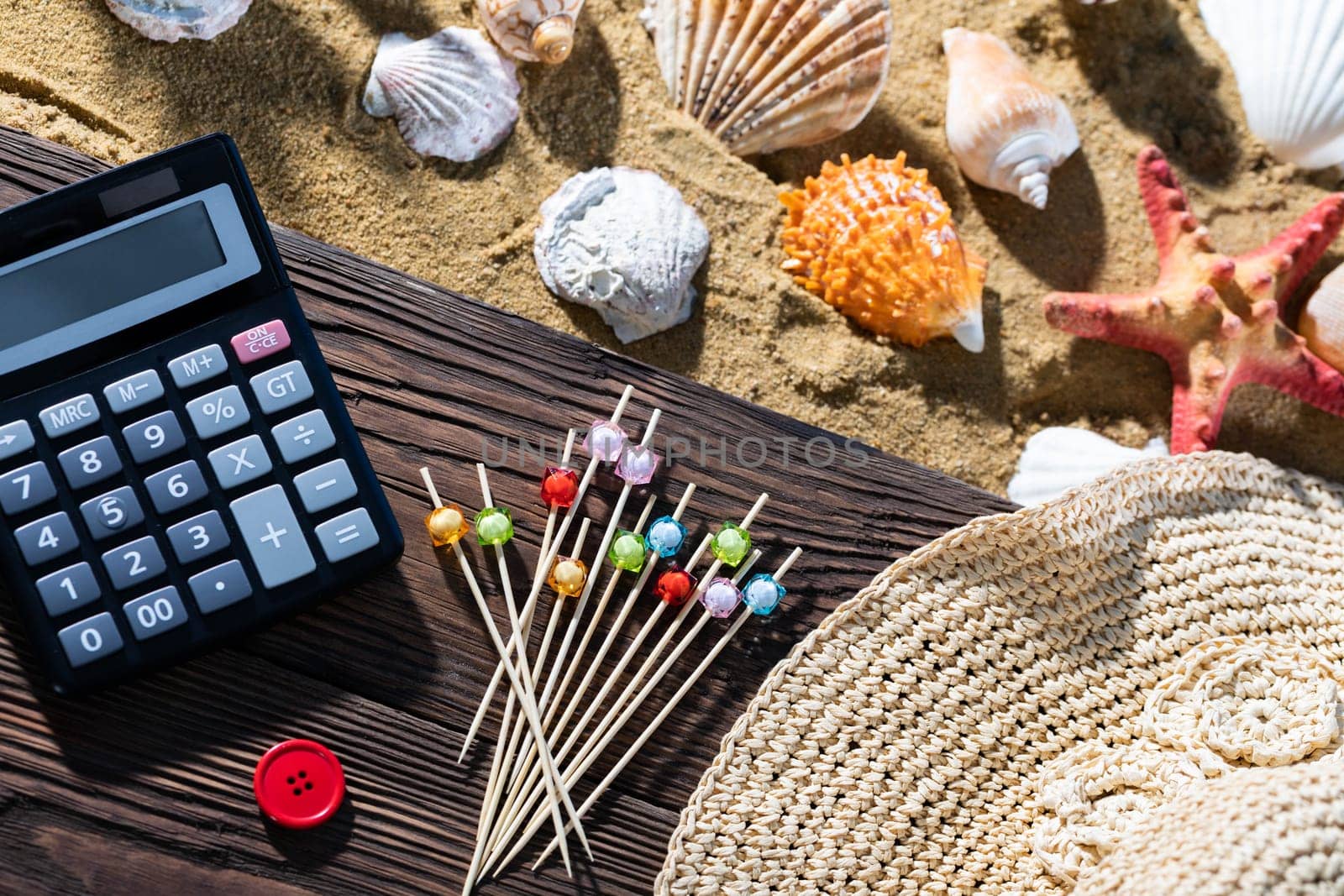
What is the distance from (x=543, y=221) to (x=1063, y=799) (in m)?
0.67

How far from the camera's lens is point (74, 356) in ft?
2.10

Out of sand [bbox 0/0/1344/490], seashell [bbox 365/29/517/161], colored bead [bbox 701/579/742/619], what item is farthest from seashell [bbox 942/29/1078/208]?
colored bead [bbox 701/579/742/619]

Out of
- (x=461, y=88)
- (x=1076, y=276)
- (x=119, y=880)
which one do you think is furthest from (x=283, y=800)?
(x=1076, y=276)

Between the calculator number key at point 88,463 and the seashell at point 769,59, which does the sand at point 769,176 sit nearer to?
the seashell at point 769,59

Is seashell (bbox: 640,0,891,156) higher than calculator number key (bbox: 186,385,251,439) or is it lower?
higher

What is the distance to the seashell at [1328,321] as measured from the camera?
3.25 feet

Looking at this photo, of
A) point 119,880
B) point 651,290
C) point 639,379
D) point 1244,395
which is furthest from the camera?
point 1244,395

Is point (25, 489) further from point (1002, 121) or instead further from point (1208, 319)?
point (1208, 319)

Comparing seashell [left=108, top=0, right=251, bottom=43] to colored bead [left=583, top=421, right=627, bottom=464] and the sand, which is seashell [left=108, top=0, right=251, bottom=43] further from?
colored bead [left=583, top=421, right=627, bottom=464]

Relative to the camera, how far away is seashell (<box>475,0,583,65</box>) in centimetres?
92

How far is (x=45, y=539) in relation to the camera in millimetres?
616

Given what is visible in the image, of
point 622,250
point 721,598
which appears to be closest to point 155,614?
point 721,598

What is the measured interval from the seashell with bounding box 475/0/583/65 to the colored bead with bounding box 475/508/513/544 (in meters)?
0.49

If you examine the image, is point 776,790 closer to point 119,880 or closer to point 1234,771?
point 1234,771
